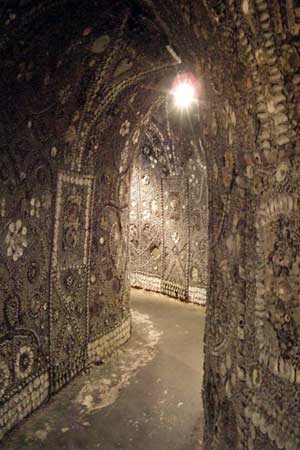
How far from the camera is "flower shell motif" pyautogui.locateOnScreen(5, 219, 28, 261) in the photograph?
276 cm

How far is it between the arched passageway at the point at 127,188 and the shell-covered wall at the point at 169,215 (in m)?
1.77

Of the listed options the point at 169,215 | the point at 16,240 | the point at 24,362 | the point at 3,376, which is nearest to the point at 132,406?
the point at 24,362

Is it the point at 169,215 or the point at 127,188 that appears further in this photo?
the point at 169,215

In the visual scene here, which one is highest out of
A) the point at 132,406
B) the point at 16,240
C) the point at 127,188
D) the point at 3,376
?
the point at 127,188

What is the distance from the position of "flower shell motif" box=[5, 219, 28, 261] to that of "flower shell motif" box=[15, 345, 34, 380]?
695mm

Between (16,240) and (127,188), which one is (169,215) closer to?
(127,188)

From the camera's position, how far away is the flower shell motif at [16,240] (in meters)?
2.76

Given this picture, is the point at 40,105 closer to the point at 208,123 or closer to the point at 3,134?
the point at 3,134

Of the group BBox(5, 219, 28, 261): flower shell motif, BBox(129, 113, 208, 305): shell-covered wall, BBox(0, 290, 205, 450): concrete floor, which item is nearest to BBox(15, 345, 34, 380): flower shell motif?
BBox(0, 290, 205, 450): concrete floor

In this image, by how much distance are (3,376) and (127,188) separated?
8.18ft

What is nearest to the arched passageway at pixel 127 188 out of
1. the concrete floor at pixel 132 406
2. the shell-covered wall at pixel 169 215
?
the concrete floor at pixel 132 406

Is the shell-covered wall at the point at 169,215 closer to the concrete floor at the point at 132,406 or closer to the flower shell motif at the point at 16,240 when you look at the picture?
the concrete floor at the point at 132,406

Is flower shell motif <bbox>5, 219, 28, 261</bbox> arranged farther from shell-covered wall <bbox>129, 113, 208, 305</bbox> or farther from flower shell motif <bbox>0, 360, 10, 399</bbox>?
shell-covered wall <bbox>129, 113, 208, 305</bbox>

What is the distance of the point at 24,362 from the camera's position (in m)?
2.95
